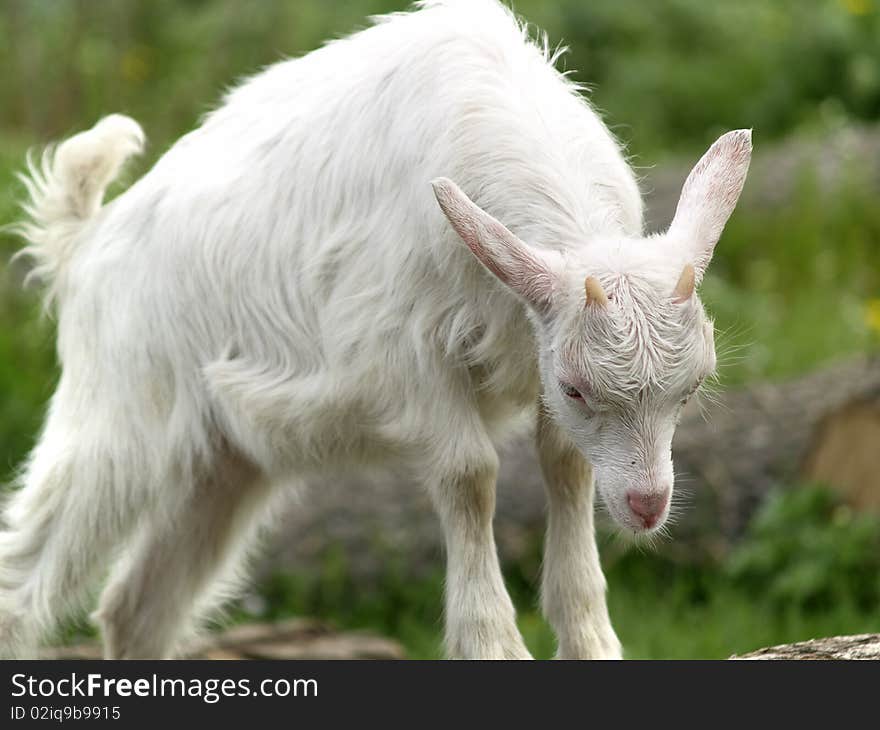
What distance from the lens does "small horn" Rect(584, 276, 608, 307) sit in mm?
4074

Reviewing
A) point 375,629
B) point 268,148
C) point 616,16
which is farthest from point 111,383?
point 616,16

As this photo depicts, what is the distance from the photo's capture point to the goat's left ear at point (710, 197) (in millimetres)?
4344

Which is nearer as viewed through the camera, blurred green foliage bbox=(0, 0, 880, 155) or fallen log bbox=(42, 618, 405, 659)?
fallen log bbox=(42, 618, 405, 659)

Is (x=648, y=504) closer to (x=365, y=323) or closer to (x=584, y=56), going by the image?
(x=365, y=323)

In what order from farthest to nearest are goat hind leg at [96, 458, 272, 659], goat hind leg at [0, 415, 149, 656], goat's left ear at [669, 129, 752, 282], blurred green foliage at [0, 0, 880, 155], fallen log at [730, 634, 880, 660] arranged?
blurred green foliage at [0, 0, 880, 155]
goat hind leg at [96, 458, 272, 659]
goat hind leg at [0, 415, 149, 656]
fallen log at [730, 634, 880, 660]
goat's left ear at [669, 129, 752, 282]

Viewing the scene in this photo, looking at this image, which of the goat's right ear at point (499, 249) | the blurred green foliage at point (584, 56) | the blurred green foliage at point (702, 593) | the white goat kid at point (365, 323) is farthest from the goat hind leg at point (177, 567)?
the blurred green foliage at point (584, 56)

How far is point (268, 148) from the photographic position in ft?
17.7

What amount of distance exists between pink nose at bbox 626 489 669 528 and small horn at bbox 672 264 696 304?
0.52 meters

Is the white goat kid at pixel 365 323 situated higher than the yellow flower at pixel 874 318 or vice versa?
the white goat kid at pixel 365 323

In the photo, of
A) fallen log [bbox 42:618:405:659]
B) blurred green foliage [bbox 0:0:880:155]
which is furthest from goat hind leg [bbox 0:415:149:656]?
blurred green foliage [bbox 0:0:880:155]

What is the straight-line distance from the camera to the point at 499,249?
4191 mm

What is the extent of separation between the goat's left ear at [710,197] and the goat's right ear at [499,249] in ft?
1.30

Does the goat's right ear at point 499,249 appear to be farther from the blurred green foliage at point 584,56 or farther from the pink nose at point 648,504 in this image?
the blurred green foliage at point 584,56

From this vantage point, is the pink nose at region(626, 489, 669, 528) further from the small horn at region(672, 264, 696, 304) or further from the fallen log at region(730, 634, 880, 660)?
the fallen log at region(730, 634, 880, 660)
